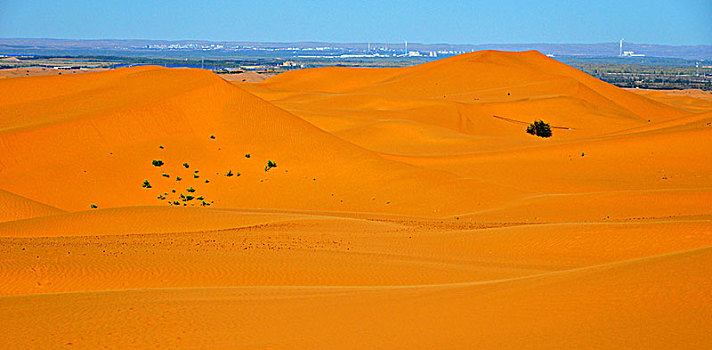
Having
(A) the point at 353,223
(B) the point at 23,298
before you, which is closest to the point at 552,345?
(B) the point at 23,298

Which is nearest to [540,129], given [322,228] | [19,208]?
[322,228]

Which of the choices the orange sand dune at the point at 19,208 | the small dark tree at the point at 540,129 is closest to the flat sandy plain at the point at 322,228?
the orange sand dune at the point at 19,208

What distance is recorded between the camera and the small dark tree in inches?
2096

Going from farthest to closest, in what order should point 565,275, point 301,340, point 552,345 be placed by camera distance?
point 565,275
point 301,340
point 552,345

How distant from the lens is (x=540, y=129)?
53.4 m

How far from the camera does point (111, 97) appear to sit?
118 feet

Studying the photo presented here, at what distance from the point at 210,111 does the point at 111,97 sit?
5944mm

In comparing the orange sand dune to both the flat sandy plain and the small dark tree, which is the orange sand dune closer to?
Answer: the flat sandy plain

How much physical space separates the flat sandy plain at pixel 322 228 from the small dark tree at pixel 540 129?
4.00 metres

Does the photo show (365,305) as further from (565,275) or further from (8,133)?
(8,133)

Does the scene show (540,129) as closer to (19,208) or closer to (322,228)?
(322,228)

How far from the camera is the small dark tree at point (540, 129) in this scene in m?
53.2

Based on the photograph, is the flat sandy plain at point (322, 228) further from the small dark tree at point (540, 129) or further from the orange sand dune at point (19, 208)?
the small dark tree at point (540, 129)

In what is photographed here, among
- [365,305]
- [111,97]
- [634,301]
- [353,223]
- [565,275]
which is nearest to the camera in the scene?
[634,301]
